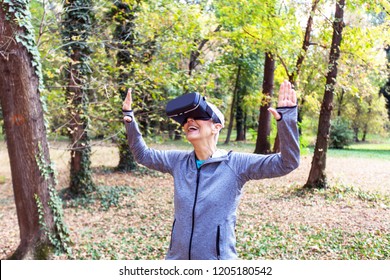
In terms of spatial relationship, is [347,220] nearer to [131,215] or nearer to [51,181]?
[131,215]

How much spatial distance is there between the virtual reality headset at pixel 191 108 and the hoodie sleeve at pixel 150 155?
0.95ft

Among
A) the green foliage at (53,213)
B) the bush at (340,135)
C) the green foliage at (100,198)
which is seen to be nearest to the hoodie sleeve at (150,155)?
the green foliage at (53,213)

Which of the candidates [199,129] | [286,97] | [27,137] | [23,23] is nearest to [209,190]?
[199,129]

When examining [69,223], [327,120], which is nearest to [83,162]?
[69,223]

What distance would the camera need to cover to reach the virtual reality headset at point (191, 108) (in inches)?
88.2

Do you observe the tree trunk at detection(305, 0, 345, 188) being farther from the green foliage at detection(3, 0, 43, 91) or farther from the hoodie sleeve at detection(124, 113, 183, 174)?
the hoodie sleeve at detection(124, 113, 183, 174)

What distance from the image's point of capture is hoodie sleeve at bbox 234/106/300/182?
6.49 feet

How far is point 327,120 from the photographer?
30.9 feet

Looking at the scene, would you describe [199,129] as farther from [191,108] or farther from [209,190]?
[209,190]

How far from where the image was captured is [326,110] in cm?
944

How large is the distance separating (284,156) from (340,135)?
72.2ft

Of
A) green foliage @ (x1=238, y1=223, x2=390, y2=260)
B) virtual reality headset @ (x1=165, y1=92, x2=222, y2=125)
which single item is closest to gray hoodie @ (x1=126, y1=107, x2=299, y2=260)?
virtual reality headset @ (x1=165, y1=92, x2=222, y2=125)

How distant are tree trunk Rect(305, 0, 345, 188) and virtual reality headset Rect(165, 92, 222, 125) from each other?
24.5 feet
